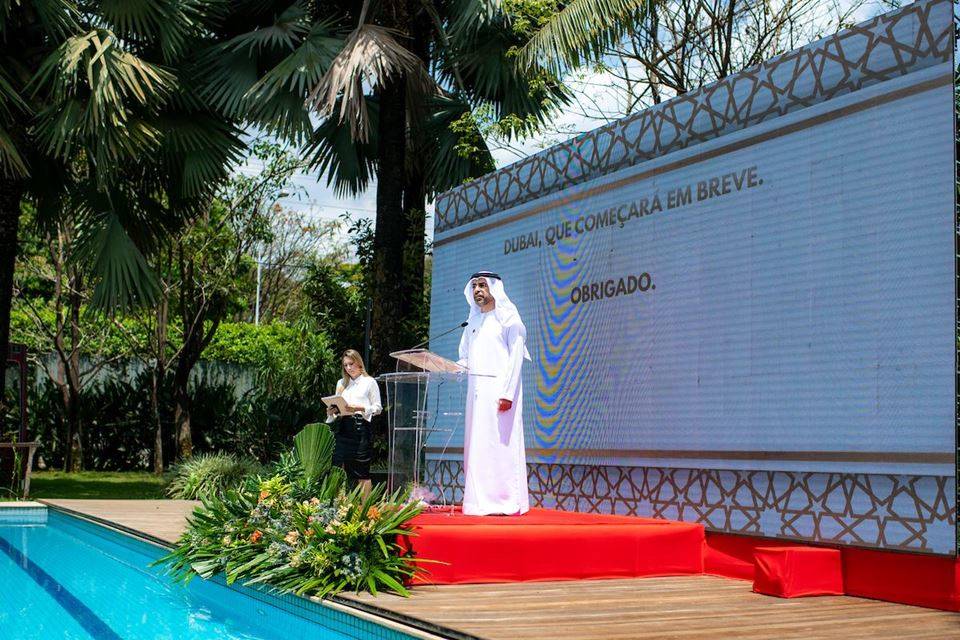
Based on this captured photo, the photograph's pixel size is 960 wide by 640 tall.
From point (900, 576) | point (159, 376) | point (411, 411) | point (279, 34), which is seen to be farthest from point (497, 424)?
point (159, 376)

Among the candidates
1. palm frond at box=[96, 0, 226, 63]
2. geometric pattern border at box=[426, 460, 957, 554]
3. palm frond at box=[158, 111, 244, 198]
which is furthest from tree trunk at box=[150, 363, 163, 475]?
geometric pattern border at box=[426, 460, 957, 554]

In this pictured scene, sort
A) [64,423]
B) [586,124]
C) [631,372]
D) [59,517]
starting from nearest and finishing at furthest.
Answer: [631,372], [59,517], [586,124], [64,423]

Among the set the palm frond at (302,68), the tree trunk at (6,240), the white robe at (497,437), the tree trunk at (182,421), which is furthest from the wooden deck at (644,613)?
the tree trunk at (182,421)

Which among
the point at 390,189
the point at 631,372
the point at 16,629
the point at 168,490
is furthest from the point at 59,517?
the point at 631,372

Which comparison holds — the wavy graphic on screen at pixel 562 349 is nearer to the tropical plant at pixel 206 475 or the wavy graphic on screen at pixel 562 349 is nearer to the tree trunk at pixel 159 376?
the tropical plant at pixel 206 475

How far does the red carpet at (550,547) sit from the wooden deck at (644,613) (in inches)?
4.2

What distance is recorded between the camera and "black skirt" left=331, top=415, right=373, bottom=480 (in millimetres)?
8156

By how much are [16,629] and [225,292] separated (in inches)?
416

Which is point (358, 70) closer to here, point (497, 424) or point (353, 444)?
point (353, 444)

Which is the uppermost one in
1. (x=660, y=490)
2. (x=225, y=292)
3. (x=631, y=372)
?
(x=225, y=292)

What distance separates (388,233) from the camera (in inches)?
420

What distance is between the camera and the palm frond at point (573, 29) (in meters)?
9.73

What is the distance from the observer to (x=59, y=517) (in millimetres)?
10625

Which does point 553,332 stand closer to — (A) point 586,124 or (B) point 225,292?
(A) point 586,124
